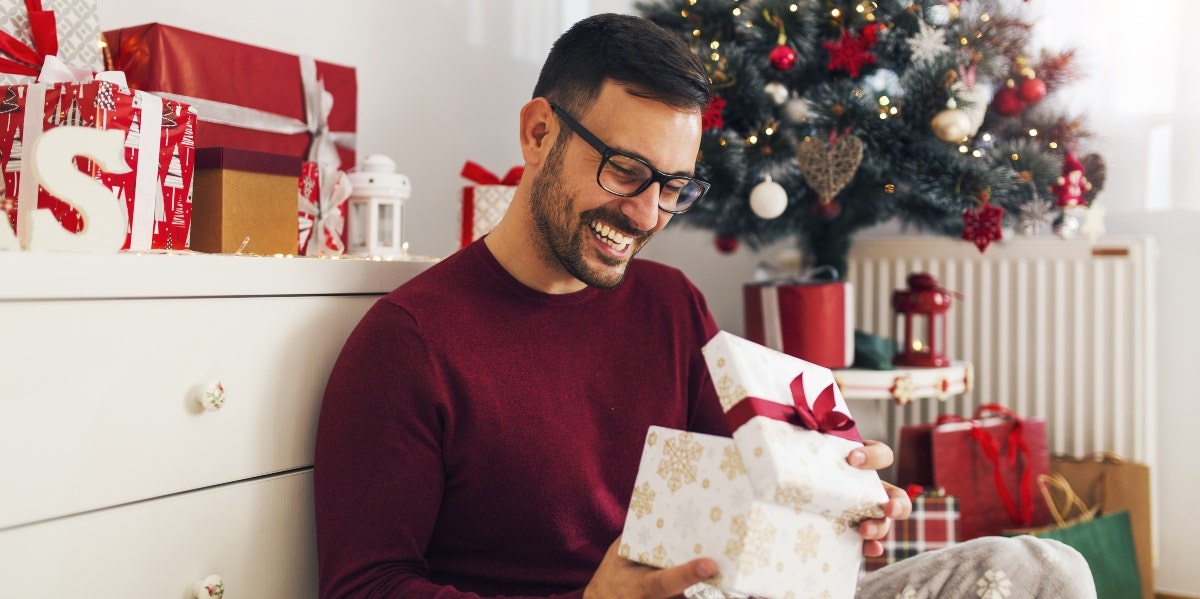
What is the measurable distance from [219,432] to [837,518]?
0.56m

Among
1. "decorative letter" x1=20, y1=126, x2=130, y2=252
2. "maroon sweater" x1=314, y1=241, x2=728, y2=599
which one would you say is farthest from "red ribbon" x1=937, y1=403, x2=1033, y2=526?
"decorative letter" x1=20, y1=126, x2=130, y2=252

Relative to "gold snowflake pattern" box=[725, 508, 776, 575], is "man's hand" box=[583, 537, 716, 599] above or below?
below

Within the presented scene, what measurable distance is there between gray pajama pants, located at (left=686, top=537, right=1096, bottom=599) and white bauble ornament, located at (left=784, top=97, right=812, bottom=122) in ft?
2.69

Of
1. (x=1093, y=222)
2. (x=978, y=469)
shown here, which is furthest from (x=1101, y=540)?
(x=1093, y=222)

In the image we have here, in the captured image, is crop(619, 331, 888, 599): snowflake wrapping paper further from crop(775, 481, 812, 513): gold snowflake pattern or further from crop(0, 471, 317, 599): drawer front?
crop(0, 471, 317, 599): drawer front

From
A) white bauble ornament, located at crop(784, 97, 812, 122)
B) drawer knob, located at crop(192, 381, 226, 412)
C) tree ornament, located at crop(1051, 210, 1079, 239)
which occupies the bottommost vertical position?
drawer knob, located at crop(192, 381, 226, 412)

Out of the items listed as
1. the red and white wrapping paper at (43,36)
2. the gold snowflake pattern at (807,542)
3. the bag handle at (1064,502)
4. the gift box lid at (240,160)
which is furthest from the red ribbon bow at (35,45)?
the bag handle at (1064,502)

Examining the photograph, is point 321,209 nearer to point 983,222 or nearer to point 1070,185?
point 983,222

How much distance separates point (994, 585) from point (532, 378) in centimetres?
52

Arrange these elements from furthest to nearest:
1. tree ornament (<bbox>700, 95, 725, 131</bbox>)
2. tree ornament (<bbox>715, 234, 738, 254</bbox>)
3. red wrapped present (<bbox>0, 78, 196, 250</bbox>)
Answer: tree ornament (<bbox>715, 234, 738, 254</bbox>) → tree ornament (<bbox>700, 95, 725, 131</bbox>) → red wrapped present (<bbox>0, 78, 196, 250</bbox>)

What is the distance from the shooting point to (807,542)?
0.75 meters

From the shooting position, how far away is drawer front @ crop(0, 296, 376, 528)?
74cm

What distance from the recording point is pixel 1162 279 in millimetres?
2029

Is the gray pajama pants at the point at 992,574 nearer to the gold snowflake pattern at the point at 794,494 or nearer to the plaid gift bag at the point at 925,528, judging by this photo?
the gold snowflake pattern at the point at 794,494
